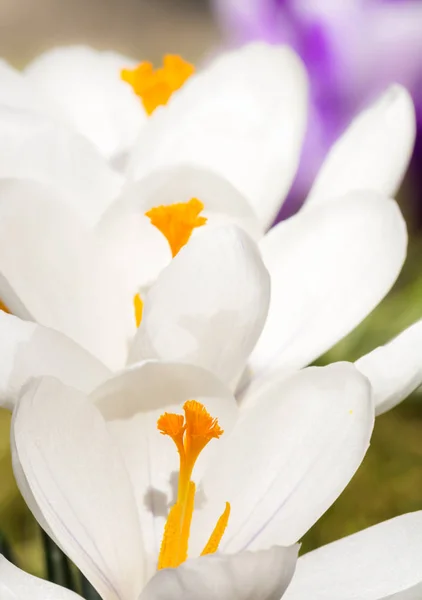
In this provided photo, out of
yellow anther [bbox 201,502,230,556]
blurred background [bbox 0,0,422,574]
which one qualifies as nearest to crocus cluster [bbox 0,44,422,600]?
yellow anther [bbox 201,502,230,556]

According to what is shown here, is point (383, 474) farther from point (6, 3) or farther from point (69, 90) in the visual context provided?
point (6, 3)

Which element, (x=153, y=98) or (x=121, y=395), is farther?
(x=153, y=98)

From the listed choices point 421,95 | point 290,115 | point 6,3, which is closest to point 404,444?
point 421,95

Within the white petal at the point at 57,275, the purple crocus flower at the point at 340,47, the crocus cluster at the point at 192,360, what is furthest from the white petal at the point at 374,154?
the purple crocus flower at the point at 340,47

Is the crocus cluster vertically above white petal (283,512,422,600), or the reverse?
the crocus cluster

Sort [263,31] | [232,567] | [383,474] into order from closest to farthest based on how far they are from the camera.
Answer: [232,567] → [263,31] → [383,474]

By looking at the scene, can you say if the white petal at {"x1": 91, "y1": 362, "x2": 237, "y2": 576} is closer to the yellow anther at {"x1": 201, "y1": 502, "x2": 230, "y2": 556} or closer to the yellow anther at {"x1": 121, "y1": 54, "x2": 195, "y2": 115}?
the yellow anther at {"x1": 201, "y1": 502, "x2": 230, "y2": 556}

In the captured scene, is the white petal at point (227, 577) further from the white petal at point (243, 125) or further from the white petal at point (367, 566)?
the white petal at point (243, 125)

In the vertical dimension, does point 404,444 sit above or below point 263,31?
below
